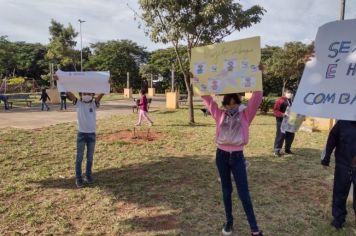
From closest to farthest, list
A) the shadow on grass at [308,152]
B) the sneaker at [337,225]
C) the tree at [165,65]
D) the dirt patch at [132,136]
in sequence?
the sneaker at [337,225] < the shadow on grass at [308,152] < the dirt patch at [132,136] < the tree at [165,65]

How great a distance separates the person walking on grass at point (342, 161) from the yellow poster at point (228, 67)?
120 cm

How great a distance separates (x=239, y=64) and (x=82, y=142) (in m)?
3.17

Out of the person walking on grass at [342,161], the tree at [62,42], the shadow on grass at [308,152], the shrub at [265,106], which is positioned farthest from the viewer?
the tree at [62,42]

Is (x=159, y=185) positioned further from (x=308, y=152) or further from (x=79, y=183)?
(x=308, y=152)

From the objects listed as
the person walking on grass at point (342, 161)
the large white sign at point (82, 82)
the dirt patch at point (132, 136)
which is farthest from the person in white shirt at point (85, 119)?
the dirt patch at point (132, 136)

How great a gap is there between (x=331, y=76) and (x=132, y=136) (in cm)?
Result: 819

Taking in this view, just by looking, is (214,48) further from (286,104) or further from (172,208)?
(286,104)

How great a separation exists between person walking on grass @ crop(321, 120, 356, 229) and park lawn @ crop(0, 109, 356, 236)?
0.81 ft

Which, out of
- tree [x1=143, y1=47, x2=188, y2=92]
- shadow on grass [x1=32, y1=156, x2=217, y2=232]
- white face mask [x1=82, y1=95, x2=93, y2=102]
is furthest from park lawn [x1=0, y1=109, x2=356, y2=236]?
tree [x1=143, y1=47, x2=188, y2=92]

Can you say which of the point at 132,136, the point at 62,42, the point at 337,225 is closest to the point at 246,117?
the point at 337,225

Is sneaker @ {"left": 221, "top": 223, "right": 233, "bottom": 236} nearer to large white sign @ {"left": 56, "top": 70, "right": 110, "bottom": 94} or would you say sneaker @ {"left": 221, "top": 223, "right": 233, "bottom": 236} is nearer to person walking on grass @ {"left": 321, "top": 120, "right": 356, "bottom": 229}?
person walking on grass @ {"left": 321, "top": 120, "right": 356, "bottom": 229}

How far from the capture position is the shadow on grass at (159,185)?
5074 mm

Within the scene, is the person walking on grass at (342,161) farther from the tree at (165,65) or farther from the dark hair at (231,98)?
the tree at (165,65)

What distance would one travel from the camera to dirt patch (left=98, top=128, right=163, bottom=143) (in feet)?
36.4
